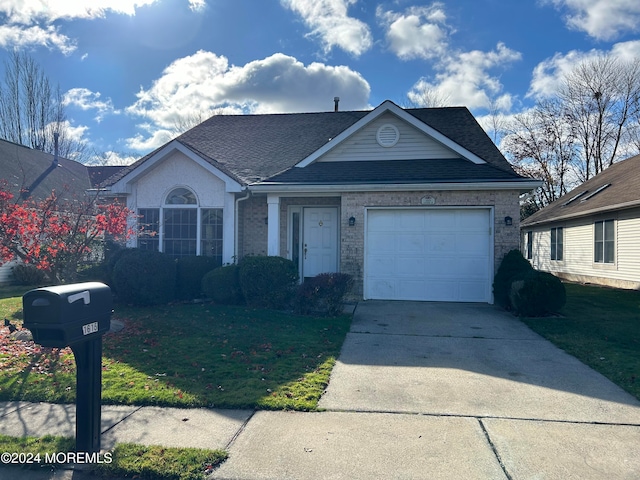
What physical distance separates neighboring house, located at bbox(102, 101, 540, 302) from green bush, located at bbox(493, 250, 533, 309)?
316 mm

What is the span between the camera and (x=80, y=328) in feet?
10.3

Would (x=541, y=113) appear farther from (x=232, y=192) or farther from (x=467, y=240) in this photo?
(x=232, y=192)

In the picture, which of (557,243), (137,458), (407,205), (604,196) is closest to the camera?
(137,458)

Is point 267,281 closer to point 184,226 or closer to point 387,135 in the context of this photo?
point 184,226

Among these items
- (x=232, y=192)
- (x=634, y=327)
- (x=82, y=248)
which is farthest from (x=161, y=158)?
(x=634, y=327)

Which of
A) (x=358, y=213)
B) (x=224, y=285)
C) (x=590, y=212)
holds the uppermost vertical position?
(x=590, y=212)

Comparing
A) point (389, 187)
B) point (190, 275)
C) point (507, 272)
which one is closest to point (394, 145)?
point (389, 187)

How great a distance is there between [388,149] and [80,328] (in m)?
9.96

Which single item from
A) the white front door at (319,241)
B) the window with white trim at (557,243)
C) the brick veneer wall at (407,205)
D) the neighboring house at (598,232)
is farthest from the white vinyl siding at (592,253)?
the white front door at (319,241)

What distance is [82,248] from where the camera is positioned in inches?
301

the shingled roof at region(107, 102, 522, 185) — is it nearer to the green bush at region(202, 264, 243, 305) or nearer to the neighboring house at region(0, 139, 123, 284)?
the green bush at region(202, 264, 243, 305)

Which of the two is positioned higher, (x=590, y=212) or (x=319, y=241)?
(x=590, y=212)

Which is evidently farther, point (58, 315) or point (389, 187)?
point (389, 187)

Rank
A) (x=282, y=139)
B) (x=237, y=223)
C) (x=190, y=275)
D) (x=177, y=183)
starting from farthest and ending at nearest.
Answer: (x=282, y=139) < (x=237, y=223) < (x=177, y=183) < (x=190, y=275)
